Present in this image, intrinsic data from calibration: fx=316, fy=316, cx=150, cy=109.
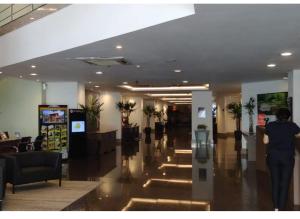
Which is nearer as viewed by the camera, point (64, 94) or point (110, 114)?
point (64, 94)

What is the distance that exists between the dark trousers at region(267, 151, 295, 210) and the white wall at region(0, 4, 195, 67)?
8.01ft

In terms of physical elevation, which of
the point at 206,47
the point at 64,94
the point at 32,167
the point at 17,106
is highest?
the point at 206,47

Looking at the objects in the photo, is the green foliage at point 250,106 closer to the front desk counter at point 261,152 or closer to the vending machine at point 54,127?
the front desk counter at point 261,152

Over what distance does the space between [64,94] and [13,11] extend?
3.52 metres

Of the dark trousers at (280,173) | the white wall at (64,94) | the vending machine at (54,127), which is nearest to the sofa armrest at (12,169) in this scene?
the vending machine at (54,127)

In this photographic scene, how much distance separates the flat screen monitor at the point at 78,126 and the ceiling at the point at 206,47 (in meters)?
2.28

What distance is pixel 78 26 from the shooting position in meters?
5.80

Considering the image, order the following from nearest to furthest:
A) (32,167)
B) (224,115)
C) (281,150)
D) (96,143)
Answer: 1. (281,150)
2. (32,167)
3. (96,143)
4. (224,115)

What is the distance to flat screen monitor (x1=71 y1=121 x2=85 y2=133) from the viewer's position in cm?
1112

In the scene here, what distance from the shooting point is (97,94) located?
16.9m

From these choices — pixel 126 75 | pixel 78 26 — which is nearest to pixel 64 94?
pixel 126 75

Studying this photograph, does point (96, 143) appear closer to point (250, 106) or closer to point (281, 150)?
point (250, 106)

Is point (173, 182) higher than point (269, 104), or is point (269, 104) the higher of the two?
point (269, 104)

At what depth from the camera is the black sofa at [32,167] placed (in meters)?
6.27
